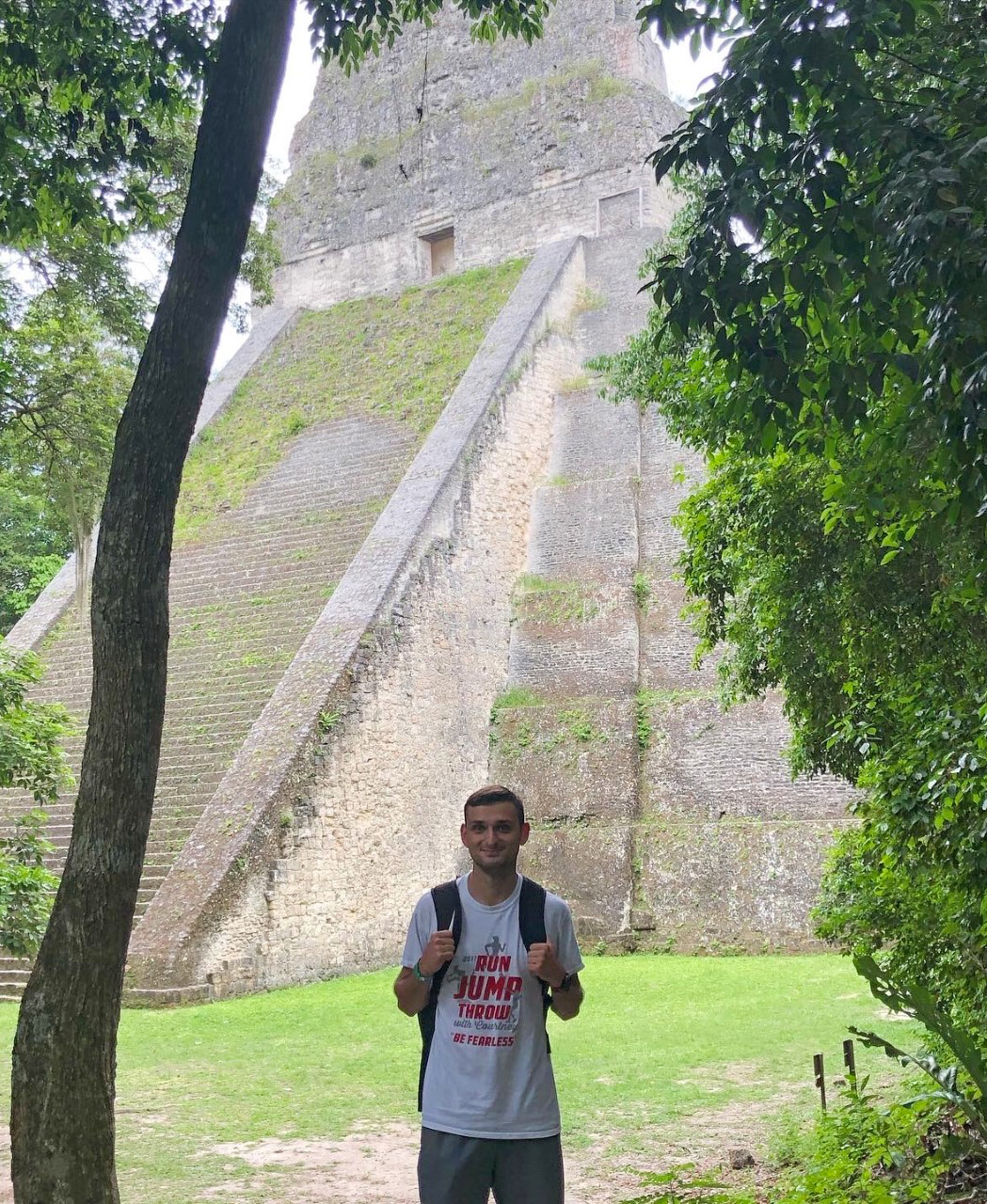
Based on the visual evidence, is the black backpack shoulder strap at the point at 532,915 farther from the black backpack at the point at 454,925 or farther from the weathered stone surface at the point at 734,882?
the weathered stone surface at the point at 734,882

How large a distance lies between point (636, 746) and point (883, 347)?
1092cm

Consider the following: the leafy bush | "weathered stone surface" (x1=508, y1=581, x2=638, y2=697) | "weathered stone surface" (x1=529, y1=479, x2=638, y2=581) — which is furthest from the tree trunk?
"weathered stone surface" (x1=529, y1=479, x2=638, y2=581)

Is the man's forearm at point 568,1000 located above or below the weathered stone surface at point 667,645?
below

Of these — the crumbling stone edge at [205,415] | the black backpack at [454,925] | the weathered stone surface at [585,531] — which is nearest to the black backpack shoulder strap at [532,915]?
the black backpack at [454,925]

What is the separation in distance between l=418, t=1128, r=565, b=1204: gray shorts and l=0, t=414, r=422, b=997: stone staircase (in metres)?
8.99

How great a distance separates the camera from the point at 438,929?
10.5ft

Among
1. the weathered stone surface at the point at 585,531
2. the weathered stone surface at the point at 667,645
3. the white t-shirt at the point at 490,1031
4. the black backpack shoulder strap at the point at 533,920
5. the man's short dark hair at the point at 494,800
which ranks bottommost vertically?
the white t-shirt at the point at 490,1031

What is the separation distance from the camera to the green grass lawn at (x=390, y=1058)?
640cm

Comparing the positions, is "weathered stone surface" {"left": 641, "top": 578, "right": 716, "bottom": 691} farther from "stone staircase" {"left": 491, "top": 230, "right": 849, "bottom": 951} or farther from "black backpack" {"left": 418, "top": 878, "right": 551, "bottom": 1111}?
"black backpack" {"left": 418, "top": 878, "right": 551, "bottom": 1111}

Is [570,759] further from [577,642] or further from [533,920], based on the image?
[533,920]

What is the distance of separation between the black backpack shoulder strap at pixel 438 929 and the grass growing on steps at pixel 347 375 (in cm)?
1530

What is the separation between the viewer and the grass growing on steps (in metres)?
19.1

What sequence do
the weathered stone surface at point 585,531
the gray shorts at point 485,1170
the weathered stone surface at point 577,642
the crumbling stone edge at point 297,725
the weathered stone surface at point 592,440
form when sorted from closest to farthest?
the gray shorts at point 485,1170 → the crumbling stone edge at point 297,725 → the weathered stone surface at point 577,642 → the weathered stone surface at point 585,531 → the weathered stone surface at point 592,440

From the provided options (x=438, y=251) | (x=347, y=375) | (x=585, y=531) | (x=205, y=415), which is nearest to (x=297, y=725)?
(x=585, y=531)
